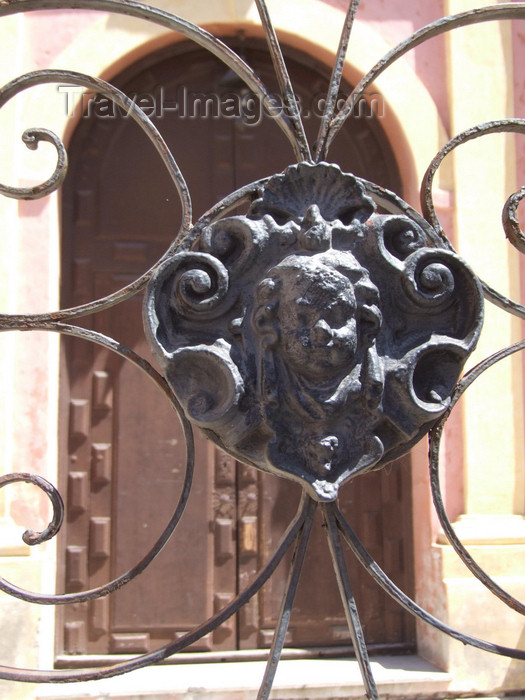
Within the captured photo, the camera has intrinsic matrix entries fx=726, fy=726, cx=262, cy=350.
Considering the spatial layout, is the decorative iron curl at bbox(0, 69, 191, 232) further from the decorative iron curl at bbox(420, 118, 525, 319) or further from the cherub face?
the decorative iron curl at bbox(420, 118, 525, 319)

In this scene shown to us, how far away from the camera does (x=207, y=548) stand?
10.2 ft

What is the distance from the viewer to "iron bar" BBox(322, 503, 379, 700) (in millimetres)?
1003

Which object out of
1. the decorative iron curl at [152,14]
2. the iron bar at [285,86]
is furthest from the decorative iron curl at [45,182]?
the iron bar at [285,86]

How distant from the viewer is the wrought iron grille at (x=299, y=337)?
3.26 feet

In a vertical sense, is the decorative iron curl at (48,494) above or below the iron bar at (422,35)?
below

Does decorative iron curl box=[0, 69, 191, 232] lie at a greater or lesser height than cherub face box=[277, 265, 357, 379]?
greater

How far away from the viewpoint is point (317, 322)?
1.00 metres

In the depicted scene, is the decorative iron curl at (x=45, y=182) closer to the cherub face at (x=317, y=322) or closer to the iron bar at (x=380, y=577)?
the cherub face at (x=317, y=322)

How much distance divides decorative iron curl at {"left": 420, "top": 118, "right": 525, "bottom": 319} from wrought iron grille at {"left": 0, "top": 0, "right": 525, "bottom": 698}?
20 millimetres

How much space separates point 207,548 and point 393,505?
85 centimetres

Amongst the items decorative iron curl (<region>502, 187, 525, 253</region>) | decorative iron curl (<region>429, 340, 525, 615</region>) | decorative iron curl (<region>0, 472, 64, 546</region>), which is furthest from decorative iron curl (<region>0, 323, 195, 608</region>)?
decorative iron curl (<region>502, 187, 525, 253</region>)

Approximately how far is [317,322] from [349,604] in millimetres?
398

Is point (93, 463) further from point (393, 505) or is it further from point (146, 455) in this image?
point (393, 505)

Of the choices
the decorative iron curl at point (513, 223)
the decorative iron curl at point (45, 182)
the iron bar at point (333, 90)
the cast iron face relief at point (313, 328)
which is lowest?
the cast iron face relief at point (313, 328)
